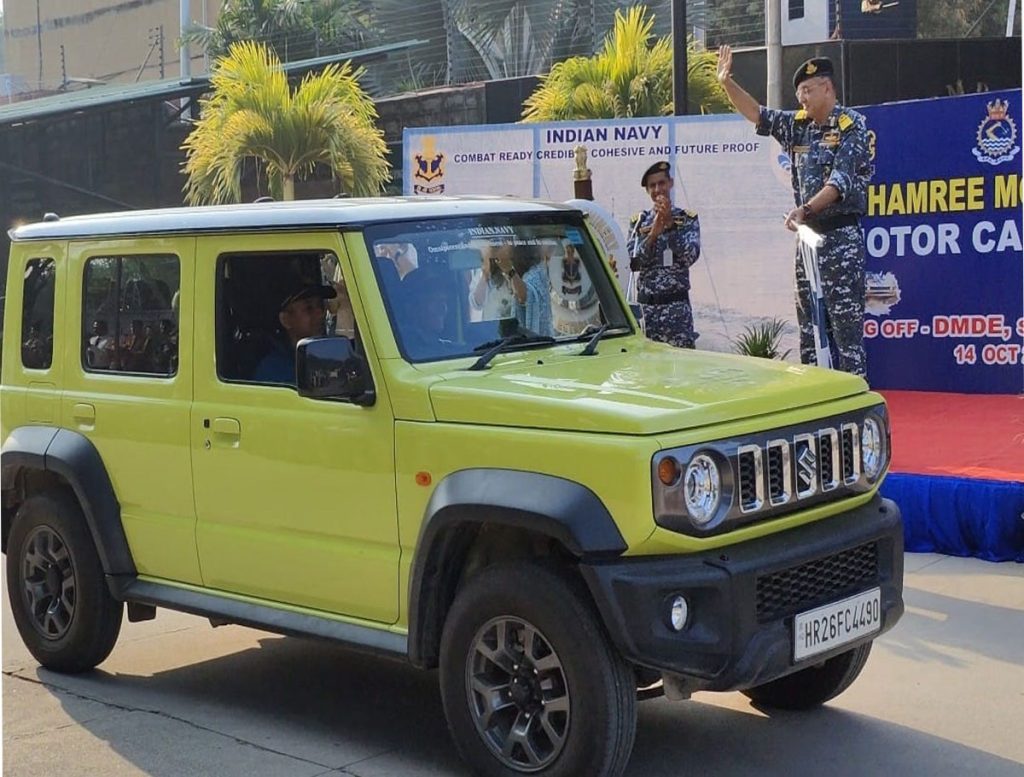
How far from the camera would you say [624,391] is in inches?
179

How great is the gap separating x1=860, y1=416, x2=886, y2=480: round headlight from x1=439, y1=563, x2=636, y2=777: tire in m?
1.15

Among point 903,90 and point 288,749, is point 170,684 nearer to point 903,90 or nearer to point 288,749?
point 288,749

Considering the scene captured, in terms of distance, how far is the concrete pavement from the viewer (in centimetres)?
494

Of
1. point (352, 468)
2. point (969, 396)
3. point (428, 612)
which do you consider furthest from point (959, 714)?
point (969, 396)

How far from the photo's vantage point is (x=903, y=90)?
20.9 metres

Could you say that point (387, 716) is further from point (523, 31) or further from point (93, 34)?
point (93, 34)

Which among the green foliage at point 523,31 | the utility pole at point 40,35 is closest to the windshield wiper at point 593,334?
the green foliage at point 523,31

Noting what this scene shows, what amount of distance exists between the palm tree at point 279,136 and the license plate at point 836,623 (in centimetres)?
1449

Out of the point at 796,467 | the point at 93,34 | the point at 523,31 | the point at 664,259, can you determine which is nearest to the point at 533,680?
the point at 796,467

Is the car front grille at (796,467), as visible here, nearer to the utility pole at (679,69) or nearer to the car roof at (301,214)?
the car roof at (301,214)

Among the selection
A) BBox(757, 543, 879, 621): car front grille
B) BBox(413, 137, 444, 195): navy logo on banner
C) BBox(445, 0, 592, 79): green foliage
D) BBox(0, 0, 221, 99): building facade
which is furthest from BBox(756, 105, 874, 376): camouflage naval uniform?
BBox(0, 0, 221, 99): building facade

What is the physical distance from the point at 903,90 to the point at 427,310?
1737 cm

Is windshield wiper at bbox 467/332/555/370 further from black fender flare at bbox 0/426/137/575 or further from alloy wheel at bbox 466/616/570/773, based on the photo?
black fender flare at bbox 0/426/137/575

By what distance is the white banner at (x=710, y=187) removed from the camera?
11531mm
